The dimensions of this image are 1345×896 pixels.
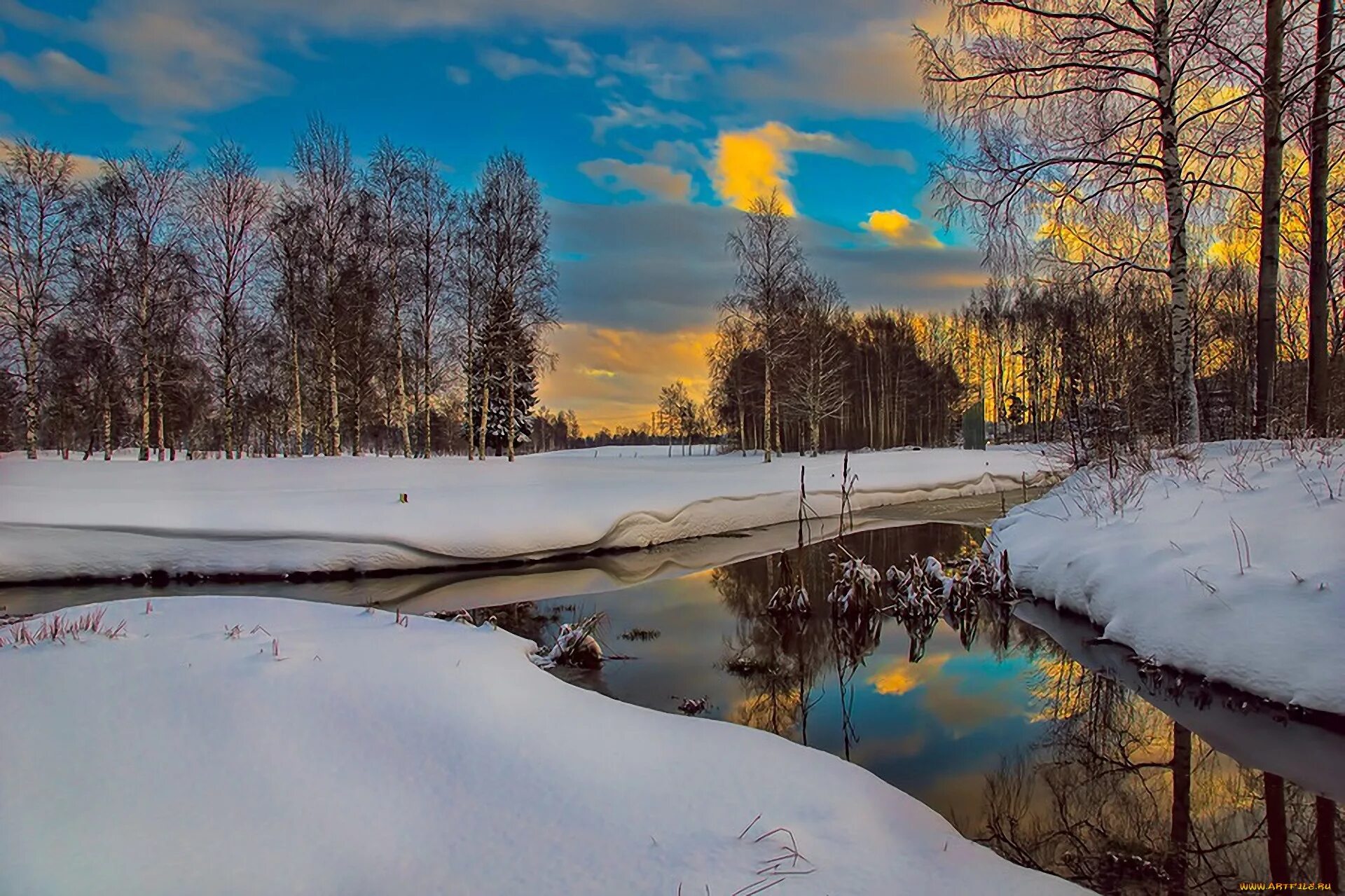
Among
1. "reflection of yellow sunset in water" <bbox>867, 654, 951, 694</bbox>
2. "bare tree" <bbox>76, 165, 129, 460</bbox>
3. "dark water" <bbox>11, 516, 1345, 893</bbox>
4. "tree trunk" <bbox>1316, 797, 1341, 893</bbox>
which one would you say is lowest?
"reflection of yellow sunset in water" <bbox>867, 654, 951, 694</bbox>

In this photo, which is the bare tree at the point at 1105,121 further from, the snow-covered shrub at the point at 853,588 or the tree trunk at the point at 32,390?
the tree trunk at the point at 32,390

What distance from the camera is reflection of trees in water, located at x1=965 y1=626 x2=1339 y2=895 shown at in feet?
10.8

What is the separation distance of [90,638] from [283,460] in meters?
15.5

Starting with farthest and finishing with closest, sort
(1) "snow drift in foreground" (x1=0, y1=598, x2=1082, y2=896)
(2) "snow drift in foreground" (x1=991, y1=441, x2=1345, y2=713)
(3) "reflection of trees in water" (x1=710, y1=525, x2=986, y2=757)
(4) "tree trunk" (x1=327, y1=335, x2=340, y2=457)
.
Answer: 1. (4) "tree trunk" (x1=327, y1=335, x2=340, y2=457)
2. (3) "reflection of trees in water" (x1=710, y1=525, x2=986, y2=757)
3. (2) "snow drift in foreground" (x1=991, y1=441, x2=1345, y2=713)
4. (1) "snow drift in foreground" (x1=0, y1=598, x2=1082, y2=896)

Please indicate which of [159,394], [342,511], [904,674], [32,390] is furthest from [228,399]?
[904,674]

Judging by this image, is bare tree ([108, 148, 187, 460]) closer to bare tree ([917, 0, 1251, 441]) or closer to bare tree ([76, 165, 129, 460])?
bare tree ([76, 165, 129, 460])

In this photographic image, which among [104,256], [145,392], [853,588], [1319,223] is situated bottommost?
[853,588]

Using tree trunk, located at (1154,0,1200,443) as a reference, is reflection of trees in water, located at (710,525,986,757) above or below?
below

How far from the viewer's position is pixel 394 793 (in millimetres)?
3178

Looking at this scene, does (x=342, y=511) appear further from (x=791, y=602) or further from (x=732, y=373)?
(x=732, y=373)

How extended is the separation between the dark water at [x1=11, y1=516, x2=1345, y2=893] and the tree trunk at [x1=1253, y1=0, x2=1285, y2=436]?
5.05 metres

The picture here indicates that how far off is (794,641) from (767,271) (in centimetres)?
2241

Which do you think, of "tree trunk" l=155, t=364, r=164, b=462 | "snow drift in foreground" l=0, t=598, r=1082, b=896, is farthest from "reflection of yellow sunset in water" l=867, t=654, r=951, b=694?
"tree trunk" l=155, t=364, r=164, b=462

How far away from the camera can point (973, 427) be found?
45.8m
